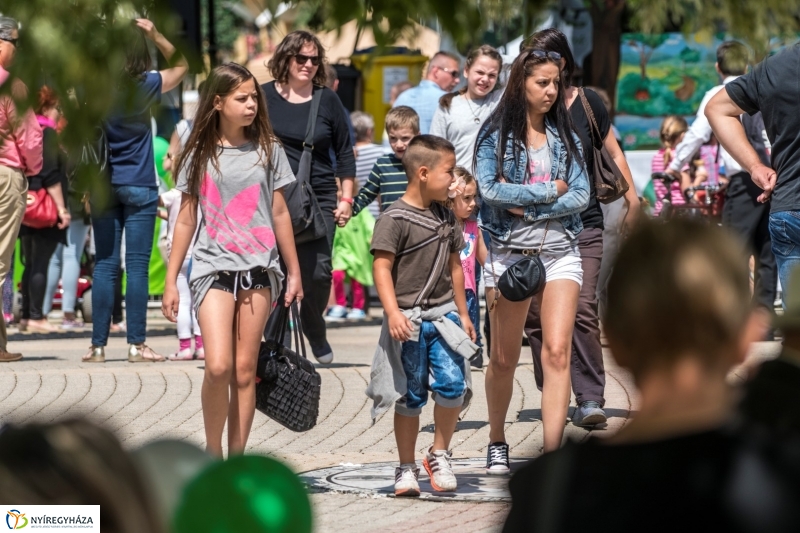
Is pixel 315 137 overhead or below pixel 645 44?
below

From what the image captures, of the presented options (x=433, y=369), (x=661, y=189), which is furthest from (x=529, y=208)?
(x=661, y=189)

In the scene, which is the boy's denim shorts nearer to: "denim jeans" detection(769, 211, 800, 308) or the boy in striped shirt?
"denim jeans" detection(769, 211, 800, 308)

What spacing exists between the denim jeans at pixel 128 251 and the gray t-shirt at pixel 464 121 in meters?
2.20

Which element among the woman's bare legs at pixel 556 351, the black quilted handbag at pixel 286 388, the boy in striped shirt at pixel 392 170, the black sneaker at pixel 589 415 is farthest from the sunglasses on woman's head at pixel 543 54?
Result: the boy in striped shirt at pixel 392 170

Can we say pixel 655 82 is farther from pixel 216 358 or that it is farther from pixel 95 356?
pixel 216 358

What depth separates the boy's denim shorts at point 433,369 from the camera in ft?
18.9

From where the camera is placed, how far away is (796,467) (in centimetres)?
200

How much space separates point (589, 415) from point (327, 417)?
156 cm

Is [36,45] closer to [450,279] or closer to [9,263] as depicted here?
[450,279]

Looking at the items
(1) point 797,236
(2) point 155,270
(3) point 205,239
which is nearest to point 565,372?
(1) point 797,236

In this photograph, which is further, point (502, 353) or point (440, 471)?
point (502, 353)

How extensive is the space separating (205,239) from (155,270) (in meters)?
8.51

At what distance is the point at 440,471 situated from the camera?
580 cm

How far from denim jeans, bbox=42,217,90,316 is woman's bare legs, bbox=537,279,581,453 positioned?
6.88m
